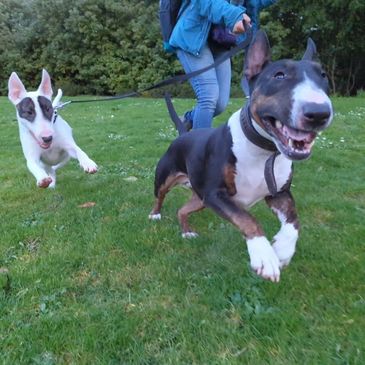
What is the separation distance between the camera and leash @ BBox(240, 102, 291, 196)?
3.05 m

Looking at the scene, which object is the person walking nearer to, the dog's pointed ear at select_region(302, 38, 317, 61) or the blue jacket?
the blue jacket

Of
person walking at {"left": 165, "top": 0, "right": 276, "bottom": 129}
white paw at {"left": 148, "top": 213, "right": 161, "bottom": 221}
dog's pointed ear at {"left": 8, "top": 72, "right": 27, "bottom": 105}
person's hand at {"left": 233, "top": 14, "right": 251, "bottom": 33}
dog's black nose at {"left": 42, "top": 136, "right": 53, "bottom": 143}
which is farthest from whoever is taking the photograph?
dog's pointed ear at {"left": 8, "top": 72, "right": 27, "bottom": 105}

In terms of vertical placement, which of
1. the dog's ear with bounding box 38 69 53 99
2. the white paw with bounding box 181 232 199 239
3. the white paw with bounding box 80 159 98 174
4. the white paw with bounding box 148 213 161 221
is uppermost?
the dog's ear with bounding box 38 69 53 99

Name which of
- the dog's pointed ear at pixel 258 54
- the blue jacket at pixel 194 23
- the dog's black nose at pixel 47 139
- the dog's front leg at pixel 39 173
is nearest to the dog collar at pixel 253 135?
the dog's pointed ear at pixel 258 54

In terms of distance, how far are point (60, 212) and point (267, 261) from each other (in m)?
2.58

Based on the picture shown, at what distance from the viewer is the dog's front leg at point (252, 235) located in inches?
107

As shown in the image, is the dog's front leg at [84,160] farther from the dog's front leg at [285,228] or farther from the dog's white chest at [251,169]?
the dog's front leg at [285,228]

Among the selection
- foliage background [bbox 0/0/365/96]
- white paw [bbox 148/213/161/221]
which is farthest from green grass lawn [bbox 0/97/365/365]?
foliage background [bbox 0/0/365/96]

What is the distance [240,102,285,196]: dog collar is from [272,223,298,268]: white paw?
10.4 inches

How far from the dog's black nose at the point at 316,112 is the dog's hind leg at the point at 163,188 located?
185 cm

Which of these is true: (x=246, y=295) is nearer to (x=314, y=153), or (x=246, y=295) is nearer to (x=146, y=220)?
(x=146, y=220)

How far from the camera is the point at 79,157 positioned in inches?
204

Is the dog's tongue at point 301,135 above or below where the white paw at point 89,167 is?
above

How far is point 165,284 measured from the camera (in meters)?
3.21
